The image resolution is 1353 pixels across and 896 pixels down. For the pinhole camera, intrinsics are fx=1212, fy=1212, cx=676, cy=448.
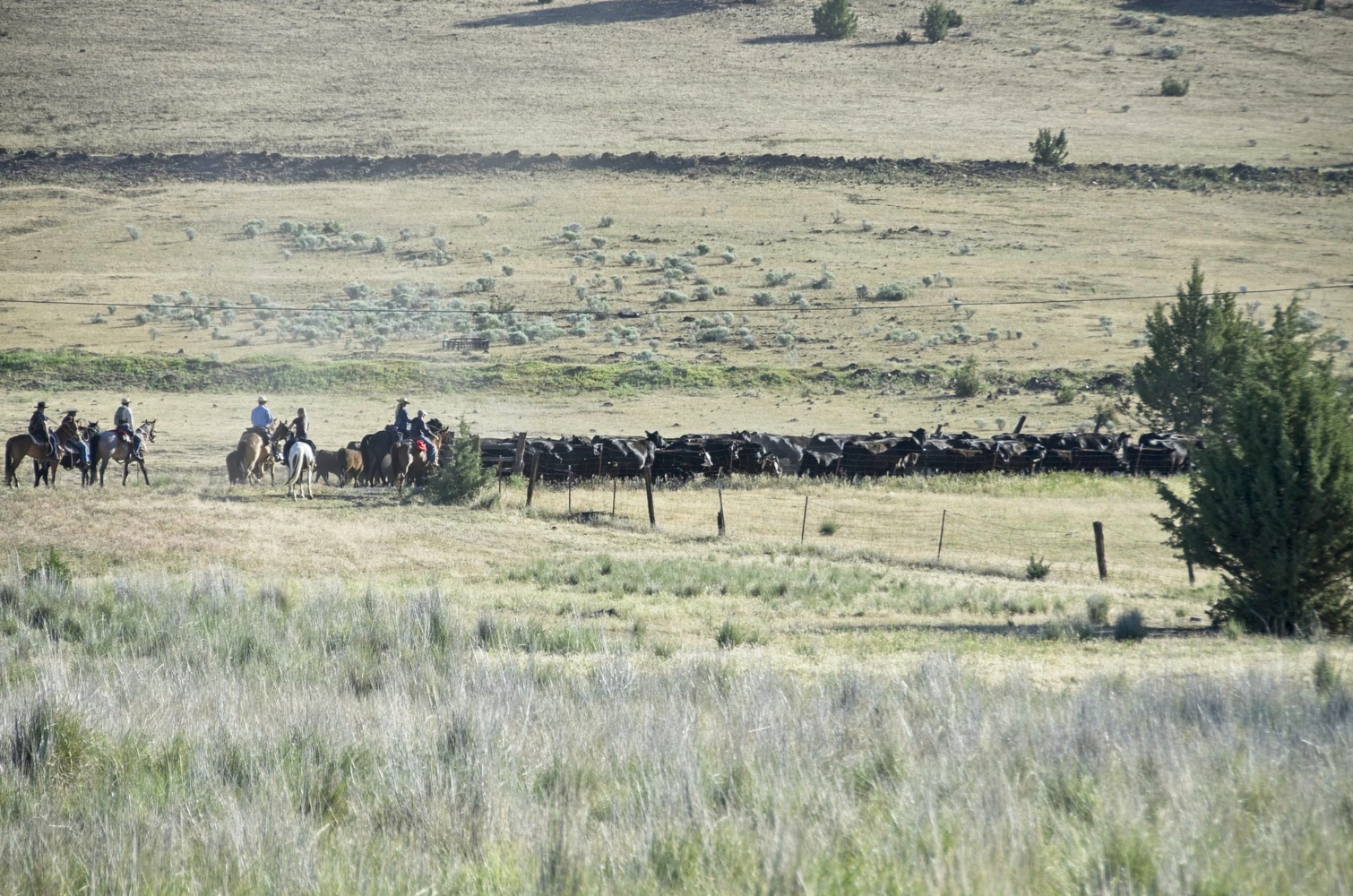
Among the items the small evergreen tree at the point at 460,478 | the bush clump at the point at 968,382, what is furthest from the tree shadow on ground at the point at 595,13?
the small evergreen tree at the point at 460,478

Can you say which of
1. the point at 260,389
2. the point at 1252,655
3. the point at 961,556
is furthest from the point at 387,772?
the point at 260,389

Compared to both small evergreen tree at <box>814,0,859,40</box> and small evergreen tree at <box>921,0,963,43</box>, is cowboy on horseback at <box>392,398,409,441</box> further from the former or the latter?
small evergreen tree at <box>814,0,859,40</box>

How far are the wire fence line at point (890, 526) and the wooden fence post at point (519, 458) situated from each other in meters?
0.68

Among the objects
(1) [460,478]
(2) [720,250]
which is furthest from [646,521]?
(2) [720,250]

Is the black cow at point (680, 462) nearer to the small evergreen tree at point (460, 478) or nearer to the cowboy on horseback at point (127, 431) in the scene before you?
the small evergreen tree at point (460, 478)

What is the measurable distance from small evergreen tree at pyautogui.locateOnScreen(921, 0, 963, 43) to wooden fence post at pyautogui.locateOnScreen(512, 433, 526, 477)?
98943mm

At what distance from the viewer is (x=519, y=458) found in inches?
1145

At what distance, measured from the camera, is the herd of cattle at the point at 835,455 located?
31062 mm

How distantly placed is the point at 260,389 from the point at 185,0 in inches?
4117

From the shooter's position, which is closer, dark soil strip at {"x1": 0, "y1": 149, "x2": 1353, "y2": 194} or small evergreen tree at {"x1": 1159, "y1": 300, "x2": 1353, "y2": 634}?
small evergreen tree at {"x1": 1159, "y1": 300, "x2": 1353, "y2": 634}

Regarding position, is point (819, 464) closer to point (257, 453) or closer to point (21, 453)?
point (257, 453)

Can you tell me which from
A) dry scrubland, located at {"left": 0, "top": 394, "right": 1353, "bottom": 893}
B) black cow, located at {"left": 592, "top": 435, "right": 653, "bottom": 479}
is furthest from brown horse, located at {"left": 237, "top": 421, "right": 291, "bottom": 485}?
dry scrubland, located at {"left": 0, "top": 394, "right": 1353, "bottom": 893}

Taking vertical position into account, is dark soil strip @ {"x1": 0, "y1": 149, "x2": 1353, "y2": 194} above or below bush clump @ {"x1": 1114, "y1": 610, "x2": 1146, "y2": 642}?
above

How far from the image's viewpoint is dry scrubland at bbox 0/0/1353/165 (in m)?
92.8
